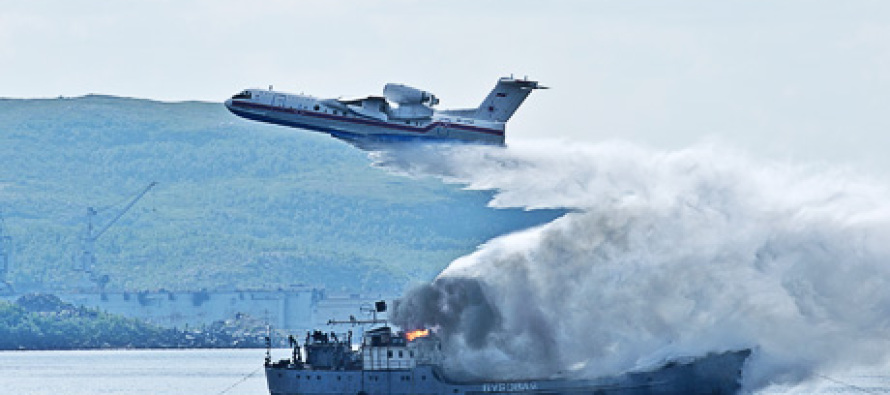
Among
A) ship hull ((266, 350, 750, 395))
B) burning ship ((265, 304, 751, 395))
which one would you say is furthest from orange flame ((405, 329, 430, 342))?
ship hull ((266, 350, 750, 395))

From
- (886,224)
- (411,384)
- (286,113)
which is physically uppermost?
(286,113)

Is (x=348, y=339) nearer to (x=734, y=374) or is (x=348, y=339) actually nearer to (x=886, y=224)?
(x=734, y=374)

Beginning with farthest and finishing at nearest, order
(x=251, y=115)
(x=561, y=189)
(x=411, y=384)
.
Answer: (x=251, y=115)
(x=561, y=189)
(x=411, y=384)

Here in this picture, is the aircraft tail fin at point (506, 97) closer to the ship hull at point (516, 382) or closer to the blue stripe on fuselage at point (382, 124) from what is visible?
the blue stripe on fuselage at point (382, 124)

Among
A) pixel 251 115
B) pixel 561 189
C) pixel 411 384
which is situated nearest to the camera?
pixel 411 384

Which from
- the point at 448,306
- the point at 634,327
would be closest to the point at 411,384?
the point at 448,306

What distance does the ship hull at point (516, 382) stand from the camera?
107 metres

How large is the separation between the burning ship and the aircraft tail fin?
69.2ft

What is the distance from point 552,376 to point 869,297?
56.4 ft

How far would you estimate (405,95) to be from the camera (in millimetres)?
122000

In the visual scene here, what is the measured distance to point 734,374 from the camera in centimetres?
10888

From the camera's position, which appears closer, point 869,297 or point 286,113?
point 869,297

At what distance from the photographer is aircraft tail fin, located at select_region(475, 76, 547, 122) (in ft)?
414

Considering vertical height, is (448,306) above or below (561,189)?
below
